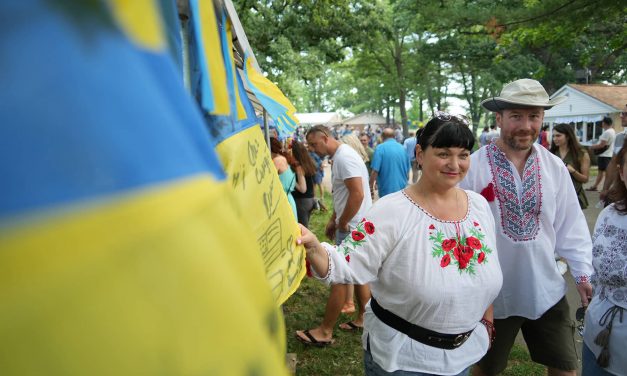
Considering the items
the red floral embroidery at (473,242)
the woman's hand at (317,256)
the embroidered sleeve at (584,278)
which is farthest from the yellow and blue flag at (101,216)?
the embroidered sleeve at (584,278)

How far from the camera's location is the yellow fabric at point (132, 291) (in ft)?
0.91

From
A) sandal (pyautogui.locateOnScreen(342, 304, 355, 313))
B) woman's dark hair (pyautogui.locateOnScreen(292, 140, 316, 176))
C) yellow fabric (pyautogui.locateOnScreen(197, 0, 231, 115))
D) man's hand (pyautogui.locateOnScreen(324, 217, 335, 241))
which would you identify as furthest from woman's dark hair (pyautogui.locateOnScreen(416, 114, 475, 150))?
woman's dark hair (pyautogui.locateOnScreen(292, 140, 316, 176))

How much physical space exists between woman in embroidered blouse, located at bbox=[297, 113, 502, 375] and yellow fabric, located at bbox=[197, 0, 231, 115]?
79 centimetres

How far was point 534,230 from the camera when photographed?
2609 millimetres

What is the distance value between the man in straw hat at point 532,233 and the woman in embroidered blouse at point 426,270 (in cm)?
64

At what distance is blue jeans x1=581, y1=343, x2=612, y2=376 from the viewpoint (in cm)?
220

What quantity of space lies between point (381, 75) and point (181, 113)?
31.5 metres

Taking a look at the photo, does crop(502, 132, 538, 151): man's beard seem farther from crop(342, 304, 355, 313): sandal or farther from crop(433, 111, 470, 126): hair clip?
crop(342, 304, 355, 313): sandal

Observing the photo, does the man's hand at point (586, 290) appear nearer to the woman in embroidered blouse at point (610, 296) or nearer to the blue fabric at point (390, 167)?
the woman in embroidered blouse at point (610, 296)

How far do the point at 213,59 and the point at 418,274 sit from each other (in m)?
1.21

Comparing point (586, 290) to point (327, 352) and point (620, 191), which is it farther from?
point (327, 352)

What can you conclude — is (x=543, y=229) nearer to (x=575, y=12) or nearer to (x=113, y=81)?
(x=113, y=81)

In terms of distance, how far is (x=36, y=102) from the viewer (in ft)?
0.95

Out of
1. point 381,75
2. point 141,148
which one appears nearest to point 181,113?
point 141,148
